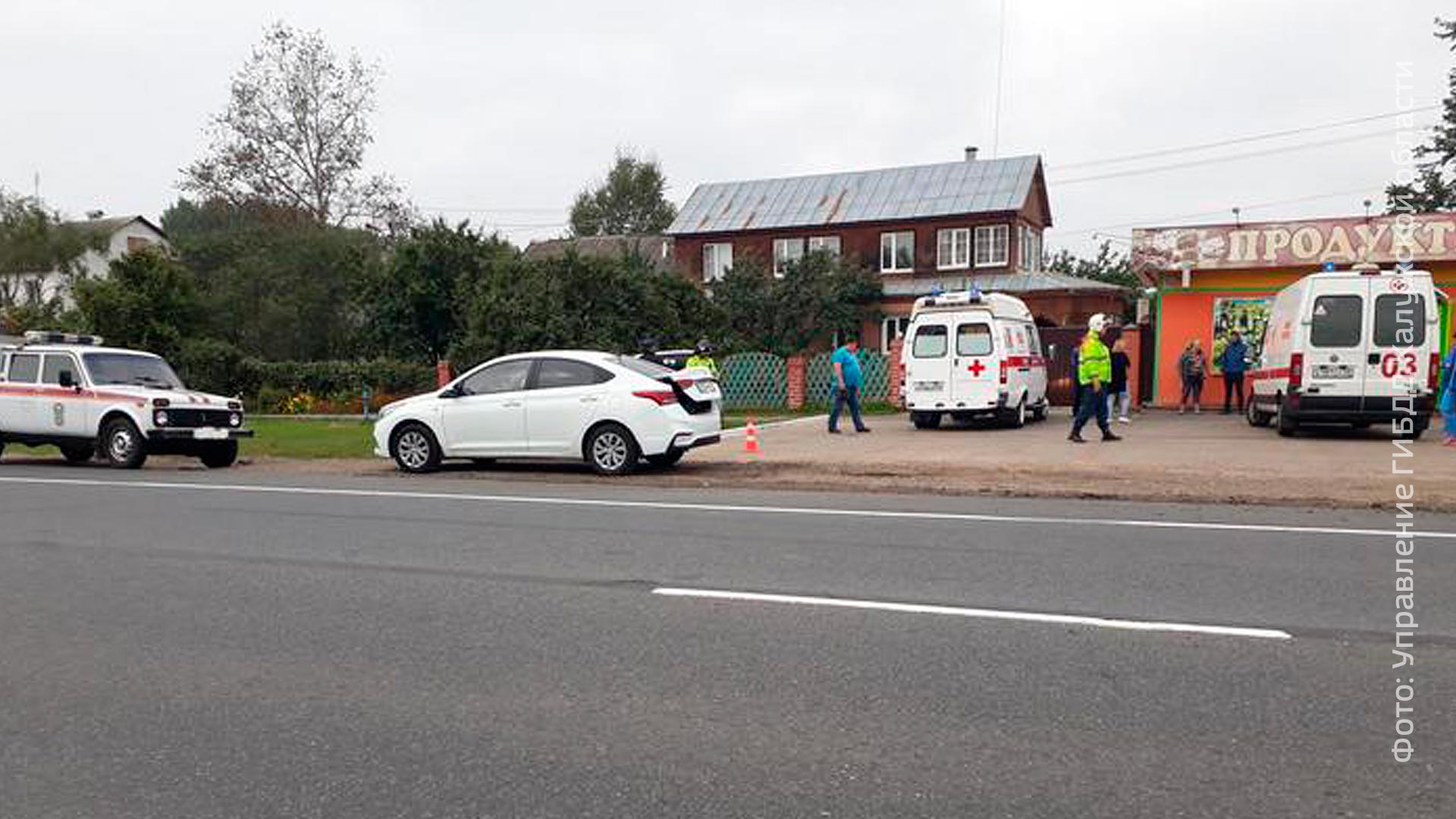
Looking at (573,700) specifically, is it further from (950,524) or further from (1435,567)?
(1435,567)

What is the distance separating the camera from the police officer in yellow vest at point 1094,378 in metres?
15.7

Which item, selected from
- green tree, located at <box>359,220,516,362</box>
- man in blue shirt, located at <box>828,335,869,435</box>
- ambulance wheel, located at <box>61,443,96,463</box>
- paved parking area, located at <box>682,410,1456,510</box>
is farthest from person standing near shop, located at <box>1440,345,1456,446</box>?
green tree, located at <box>359,220,516,362</box>

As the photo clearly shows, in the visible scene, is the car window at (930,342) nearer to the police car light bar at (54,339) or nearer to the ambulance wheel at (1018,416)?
the ambulance wheel at (1018,416)

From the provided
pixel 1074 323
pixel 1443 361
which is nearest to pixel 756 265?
pixel 1074 323

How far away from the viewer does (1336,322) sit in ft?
52.0

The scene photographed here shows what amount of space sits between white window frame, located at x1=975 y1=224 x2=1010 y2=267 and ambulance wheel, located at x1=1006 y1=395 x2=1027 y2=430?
20649mm

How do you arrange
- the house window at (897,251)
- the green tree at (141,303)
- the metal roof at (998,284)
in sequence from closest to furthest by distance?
the green tree at (141,303) < the metal roof at (998,284) < the house window at (897,251)

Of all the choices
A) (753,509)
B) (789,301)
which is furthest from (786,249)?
(753,509)

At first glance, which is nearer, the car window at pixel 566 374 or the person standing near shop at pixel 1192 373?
Result: the car window at pixel 566 374

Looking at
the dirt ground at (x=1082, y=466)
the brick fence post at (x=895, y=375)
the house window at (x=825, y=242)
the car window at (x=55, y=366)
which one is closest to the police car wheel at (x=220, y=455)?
the dirt ground at (x=1082, y=466)

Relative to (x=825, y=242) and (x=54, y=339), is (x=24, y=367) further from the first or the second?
(x=825, y=242)

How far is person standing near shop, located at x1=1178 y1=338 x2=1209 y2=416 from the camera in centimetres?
2225

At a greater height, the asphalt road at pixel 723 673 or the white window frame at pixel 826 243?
the white window frame at pixel 826 243

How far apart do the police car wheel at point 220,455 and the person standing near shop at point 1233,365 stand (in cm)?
1861
